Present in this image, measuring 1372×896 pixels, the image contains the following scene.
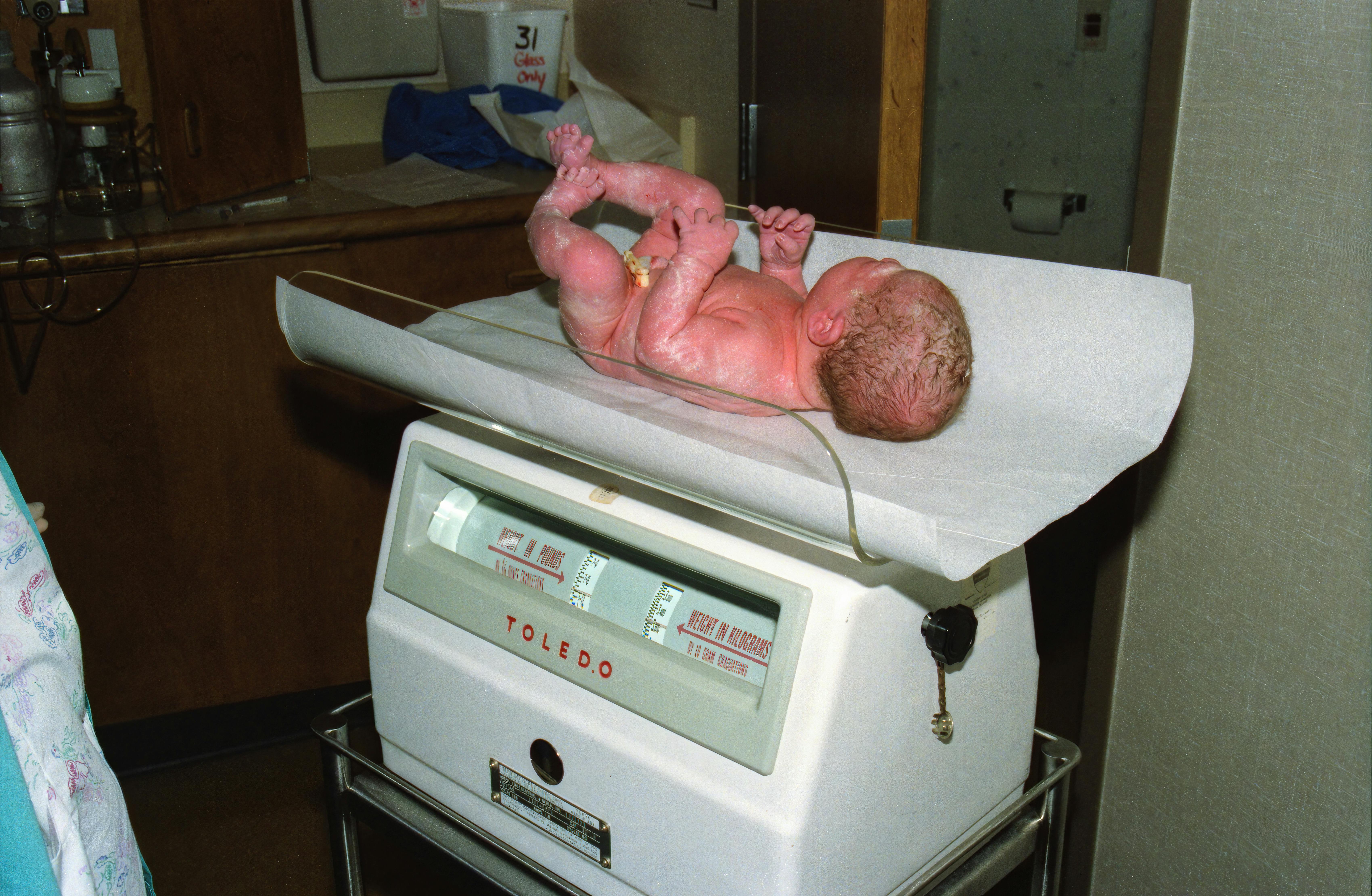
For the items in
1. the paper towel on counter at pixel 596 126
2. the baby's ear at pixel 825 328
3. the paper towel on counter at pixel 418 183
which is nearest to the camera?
the baby's ear at pixel 825 328

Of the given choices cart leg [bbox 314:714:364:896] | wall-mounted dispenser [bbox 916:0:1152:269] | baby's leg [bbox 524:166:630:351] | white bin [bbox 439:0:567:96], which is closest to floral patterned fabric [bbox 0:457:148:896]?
cart leg [bbox 314:714:364:896]

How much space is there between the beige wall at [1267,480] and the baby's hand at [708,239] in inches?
17.7

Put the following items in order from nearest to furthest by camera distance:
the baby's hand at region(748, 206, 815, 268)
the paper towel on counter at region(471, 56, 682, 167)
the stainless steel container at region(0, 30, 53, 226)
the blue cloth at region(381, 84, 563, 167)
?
the baby's hand at region(748, 206, 815, 268) → the stainless steel container at region(0, 30, 53, 226) → the paper towel on counter at region(471, 56, 682, 167) → the blue cloth at region(381, 84, 563, 167)

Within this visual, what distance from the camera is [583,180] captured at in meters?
1.01

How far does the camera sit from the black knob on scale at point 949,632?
75cm

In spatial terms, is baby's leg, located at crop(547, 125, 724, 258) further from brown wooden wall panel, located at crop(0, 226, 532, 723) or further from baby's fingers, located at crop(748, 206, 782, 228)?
brown wooden wall panel, located at crop(0, 226, 532, 723)

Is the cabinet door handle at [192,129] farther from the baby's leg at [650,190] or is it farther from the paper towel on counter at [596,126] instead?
the baby's leg at [650,190]

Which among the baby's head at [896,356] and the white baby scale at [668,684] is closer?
the white baby scale at [668,684]

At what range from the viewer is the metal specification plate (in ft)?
2.71

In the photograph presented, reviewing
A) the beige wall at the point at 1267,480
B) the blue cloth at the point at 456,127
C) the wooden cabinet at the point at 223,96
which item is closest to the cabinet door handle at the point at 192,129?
the wooden cabinet at the point at 223,96

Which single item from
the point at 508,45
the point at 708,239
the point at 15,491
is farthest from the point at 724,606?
the point at 508,45

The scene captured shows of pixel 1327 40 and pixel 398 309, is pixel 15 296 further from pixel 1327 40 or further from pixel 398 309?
pixel 1327 40

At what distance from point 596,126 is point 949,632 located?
1491 mm

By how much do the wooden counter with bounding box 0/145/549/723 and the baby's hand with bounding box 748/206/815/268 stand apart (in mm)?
940
